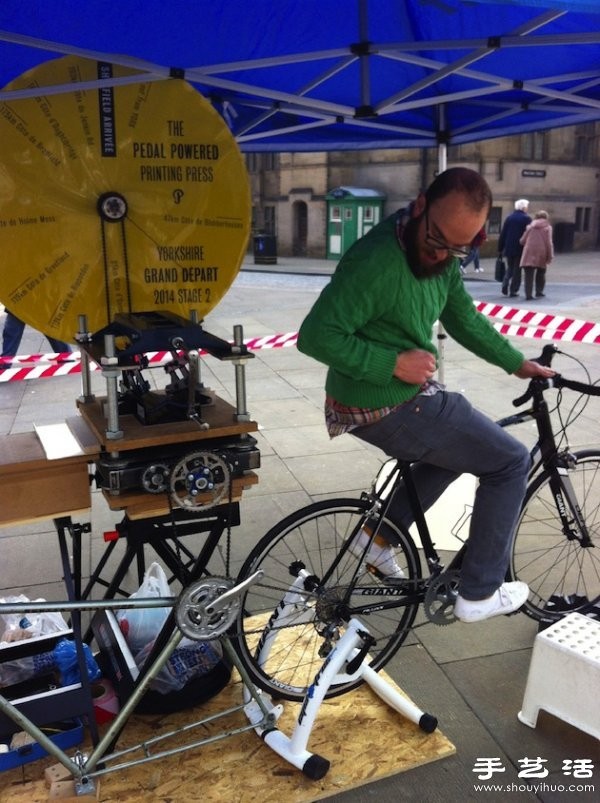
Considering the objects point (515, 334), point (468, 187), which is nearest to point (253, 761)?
point (468, 187)

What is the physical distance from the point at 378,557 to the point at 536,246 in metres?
12.5

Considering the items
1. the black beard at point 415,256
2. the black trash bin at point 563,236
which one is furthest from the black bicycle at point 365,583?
the black trash bin at point 563,236

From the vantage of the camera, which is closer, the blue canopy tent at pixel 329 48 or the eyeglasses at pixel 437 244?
the eyeglasses at pixel 437 244

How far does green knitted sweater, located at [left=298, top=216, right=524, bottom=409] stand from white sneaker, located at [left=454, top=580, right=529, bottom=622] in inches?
34.9

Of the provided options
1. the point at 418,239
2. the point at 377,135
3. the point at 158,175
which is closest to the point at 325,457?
the point at 377,135

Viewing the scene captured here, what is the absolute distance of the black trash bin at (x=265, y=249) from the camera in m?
25.7

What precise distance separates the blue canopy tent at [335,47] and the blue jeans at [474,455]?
132cm

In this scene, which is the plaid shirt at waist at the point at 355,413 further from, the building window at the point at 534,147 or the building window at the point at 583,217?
the building window at the point at 583,217

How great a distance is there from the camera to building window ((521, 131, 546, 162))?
101 ft

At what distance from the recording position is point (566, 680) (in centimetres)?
274

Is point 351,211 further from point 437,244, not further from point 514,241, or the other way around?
point 437,244

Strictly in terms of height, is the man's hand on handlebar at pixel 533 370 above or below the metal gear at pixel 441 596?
above

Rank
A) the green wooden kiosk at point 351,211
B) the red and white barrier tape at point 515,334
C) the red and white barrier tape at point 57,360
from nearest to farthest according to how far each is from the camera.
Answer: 1. the red and white barrier tape at point 515,334
2. the red and white barrier tape at point 57,360
3. the green wooden kiosk at point 351,211

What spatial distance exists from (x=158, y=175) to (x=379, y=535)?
1.88 m
